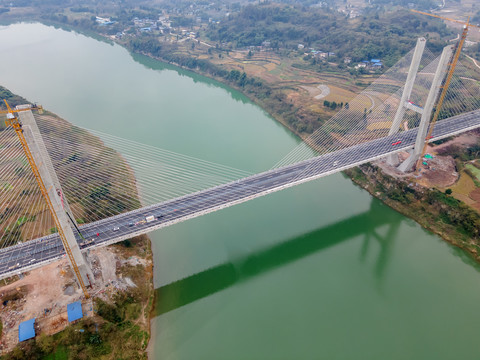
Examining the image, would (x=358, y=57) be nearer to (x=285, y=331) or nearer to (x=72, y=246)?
(x=285, y=331)

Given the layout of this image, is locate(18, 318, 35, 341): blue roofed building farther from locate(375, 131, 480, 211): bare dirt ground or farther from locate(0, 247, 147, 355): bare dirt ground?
locate(375, 131, 480, 211): bare dirt ground

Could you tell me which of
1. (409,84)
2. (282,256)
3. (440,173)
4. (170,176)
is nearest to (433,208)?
(440,173)

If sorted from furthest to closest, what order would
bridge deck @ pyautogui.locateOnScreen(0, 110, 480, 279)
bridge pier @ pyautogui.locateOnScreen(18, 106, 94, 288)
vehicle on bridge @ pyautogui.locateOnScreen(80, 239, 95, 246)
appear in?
vehicle on bridge @ pyautogui.locateOnScreen(80, 239, 95, 246) < bridge deck @ pyautogui.locateOnScreen(0, 110, 480, 279) < bridge pier @ pyautogui.locateOnScreen(18, 106, 94, 288)

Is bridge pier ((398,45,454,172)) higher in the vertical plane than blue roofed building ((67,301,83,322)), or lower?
higher

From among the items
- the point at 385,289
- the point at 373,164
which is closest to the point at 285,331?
the point at 385,289

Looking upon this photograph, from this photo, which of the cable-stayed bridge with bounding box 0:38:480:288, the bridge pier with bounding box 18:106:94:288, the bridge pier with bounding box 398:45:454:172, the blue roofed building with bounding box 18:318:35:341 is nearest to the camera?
the bridge pier with bounding box 18:106:94:288

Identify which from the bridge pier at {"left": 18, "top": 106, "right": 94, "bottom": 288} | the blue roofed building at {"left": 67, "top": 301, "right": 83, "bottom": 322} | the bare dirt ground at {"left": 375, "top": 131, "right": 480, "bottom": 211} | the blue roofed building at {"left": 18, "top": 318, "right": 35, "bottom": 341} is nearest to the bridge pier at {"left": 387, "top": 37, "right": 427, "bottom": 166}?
the bare dirt ground at {"left": 375, "top": 131, "right": 480, "bottom": 211}

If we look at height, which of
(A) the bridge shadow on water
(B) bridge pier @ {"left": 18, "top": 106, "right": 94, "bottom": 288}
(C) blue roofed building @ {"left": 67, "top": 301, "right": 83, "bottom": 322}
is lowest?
(A) the bridge shadow on water
